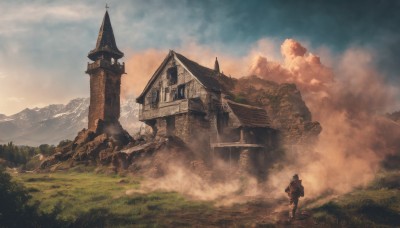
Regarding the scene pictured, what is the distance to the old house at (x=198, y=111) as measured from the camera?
120 ft

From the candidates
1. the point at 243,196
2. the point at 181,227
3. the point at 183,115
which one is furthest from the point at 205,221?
the point at 183,115

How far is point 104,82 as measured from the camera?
5506 centimetres

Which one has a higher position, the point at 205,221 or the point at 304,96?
the point at 304,96

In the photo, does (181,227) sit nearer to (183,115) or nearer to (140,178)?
(140,178)

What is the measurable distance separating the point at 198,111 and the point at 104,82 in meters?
22.6

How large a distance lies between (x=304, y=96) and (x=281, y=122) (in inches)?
445

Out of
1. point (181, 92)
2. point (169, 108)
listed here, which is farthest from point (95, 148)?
point (181, 92)

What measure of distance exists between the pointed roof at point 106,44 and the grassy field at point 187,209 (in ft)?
112

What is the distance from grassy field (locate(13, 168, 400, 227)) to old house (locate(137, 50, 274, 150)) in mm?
12447

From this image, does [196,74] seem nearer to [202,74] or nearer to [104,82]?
[202,74]

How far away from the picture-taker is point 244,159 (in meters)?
33.8

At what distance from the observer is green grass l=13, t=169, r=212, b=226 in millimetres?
18391

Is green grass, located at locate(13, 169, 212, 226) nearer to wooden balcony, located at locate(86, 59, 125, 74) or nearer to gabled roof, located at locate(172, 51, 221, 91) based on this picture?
gabled roof, located at locate(172, 51, 221, 91)

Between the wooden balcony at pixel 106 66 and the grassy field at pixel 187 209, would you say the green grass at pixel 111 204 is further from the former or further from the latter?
the wooden balcony at pixel 106 66
